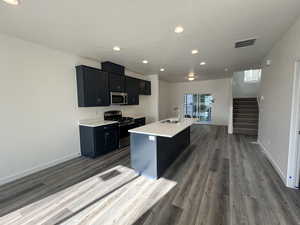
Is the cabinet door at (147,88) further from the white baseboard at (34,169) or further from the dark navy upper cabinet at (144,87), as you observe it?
the white baseboard at (34,169)

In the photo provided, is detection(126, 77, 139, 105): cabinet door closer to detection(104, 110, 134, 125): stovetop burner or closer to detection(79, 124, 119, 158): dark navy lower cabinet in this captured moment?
detection(104, 110, 134, 125): stovetop burner

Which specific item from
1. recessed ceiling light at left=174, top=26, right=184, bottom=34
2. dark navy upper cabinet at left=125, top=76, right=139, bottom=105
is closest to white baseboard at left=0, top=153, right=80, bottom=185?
dark navy upper cabinet at left=125, top=76, right=139, bottom=105

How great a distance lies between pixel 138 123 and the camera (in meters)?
5.40

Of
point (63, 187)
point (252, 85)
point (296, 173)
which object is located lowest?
point (63, 187)

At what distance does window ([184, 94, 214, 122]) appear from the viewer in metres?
8.28

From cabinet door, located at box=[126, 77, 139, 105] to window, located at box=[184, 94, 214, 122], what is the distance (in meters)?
4.21

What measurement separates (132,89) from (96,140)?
2.38 metres

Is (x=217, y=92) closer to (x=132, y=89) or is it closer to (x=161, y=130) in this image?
(x=132, y=89)

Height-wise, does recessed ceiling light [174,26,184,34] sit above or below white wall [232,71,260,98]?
above

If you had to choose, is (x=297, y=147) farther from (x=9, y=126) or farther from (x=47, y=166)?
(x=9, y=126)

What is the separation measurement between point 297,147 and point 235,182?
112cm

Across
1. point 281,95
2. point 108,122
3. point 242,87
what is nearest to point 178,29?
point 281,95

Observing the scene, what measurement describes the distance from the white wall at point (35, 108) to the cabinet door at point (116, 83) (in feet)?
2.89

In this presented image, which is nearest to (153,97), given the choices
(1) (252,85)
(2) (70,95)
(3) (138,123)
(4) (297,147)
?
(3) (138,123)
